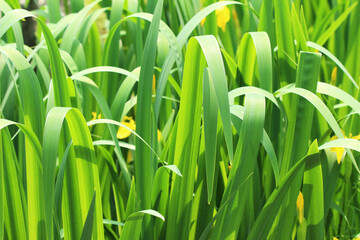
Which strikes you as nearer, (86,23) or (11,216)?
(11,216)

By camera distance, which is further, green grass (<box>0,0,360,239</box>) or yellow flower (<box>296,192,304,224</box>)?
yellow flower (<box>296,192,304,224</box>)

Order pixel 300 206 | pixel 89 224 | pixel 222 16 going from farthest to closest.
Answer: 1. pixel 222 16
2. pixel 300 206
3. pixel 89 224

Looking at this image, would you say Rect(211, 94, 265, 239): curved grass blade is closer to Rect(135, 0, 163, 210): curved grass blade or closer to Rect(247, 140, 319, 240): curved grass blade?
Rect(247, 140, 319, 240): curved grass blade

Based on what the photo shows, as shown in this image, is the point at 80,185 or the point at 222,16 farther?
the point at 222,16

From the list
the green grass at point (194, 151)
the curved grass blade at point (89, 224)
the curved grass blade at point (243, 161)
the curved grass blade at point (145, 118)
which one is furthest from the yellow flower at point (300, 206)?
the curved grass blade at point (89, 224)

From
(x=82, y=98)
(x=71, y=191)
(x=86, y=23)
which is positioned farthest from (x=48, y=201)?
(x=86, y=23)

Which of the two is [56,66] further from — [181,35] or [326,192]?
[326,192]

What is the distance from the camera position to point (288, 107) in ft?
3.47

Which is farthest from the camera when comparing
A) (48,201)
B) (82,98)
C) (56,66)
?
(82,98)

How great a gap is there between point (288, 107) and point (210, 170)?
1.11 ft

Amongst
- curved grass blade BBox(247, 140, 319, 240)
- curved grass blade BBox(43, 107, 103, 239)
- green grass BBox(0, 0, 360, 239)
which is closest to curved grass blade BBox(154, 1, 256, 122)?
green grass BBox(0, 0, 360, 239)

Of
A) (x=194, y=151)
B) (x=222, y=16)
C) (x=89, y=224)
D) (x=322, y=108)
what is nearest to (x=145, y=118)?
(x=194, y=151)

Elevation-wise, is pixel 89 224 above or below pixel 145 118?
below

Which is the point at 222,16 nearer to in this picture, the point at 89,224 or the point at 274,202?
the point at 274,202
